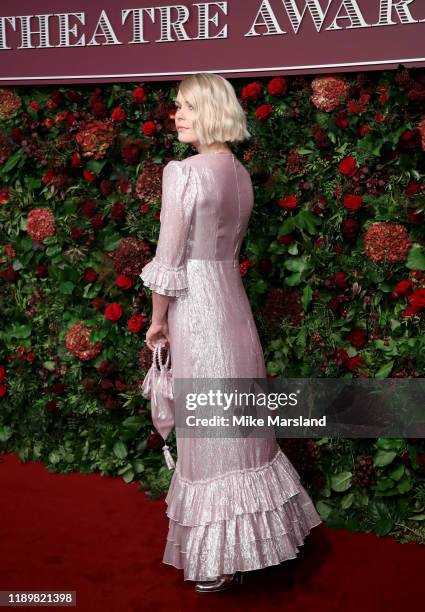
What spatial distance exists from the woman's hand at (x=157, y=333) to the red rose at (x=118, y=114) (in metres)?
1.18

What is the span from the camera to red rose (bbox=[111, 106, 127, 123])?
3.35 metres

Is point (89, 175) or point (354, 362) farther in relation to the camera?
point (89, 175)

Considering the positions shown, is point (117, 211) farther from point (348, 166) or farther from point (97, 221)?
point (348, 166)

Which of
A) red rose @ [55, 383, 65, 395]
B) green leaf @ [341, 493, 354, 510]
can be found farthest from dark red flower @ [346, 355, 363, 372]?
red rose @ [55, 383, 65, 395]

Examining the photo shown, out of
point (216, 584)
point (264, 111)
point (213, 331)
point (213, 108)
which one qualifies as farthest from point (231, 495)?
point (264, 111)

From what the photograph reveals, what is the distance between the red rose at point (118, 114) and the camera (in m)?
3.35

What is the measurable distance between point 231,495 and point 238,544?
6.3 inches

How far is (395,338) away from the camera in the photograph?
3.11 m

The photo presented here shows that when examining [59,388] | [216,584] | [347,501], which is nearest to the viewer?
[216,584]

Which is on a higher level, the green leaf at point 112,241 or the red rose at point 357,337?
the green leaf at point 112,241

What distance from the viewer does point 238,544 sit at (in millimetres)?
2449

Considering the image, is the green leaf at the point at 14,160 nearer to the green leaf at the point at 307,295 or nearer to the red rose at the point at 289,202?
the red rose at the point at 289,202

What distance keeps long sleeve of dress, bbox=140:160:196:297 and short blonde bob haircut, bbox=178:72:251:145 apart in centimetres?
14

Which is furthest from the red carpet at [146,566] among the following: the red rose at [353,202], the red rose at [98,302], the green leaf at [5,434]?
the red rose at [353,202]
